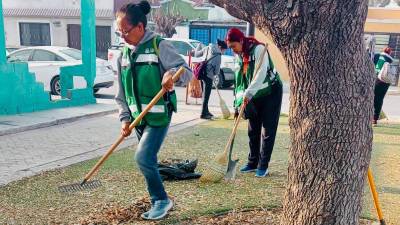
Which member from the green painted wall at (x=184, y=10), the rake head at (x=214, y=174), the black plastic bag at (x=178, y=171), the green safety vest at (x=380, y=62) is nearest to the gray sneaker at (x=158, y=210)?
the rake head at (x=214, y=174)

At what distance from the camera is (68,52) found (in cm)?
1221

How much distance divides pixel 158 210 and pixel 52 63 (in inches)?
360

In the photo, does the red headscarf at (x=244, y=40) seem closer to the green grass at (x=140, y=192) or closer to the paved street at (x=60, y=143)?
the green grass at (x=140, y=192)

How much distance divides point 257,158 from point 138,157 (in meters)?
2.07

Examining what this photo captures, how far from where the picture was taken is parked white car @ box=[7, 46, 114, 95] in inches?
460

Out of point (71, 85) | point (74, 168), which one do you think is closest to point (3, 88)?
A: point (71, 85)

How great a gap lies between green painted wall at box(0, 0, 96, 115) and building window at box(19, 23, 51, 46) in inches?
694

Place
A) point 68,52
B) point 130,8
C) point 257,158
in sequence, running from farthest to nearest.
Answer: point 68,52 < point 257,158 < point 130,8

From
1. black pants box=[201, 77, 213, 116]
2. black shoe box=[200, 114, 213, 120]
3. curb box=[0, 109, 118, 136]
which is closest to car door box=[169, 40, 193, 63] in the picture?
curb box=[0, 109, 118, 136]

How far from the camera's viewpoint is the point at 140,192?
4445 millimetres

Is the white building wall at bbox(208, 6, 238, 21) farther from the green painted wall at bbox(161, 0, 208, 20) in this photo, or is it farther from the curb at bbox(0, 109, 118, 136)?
the curb at bbox(0, 109, 118, 136)

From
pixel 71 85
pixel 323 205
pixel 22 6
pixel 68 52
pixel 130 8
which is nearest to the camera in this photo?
pixel 323 205

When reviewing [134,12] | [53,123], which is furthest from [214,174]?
[53,123]

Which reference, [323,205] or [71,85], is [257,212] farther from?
[71,85]
